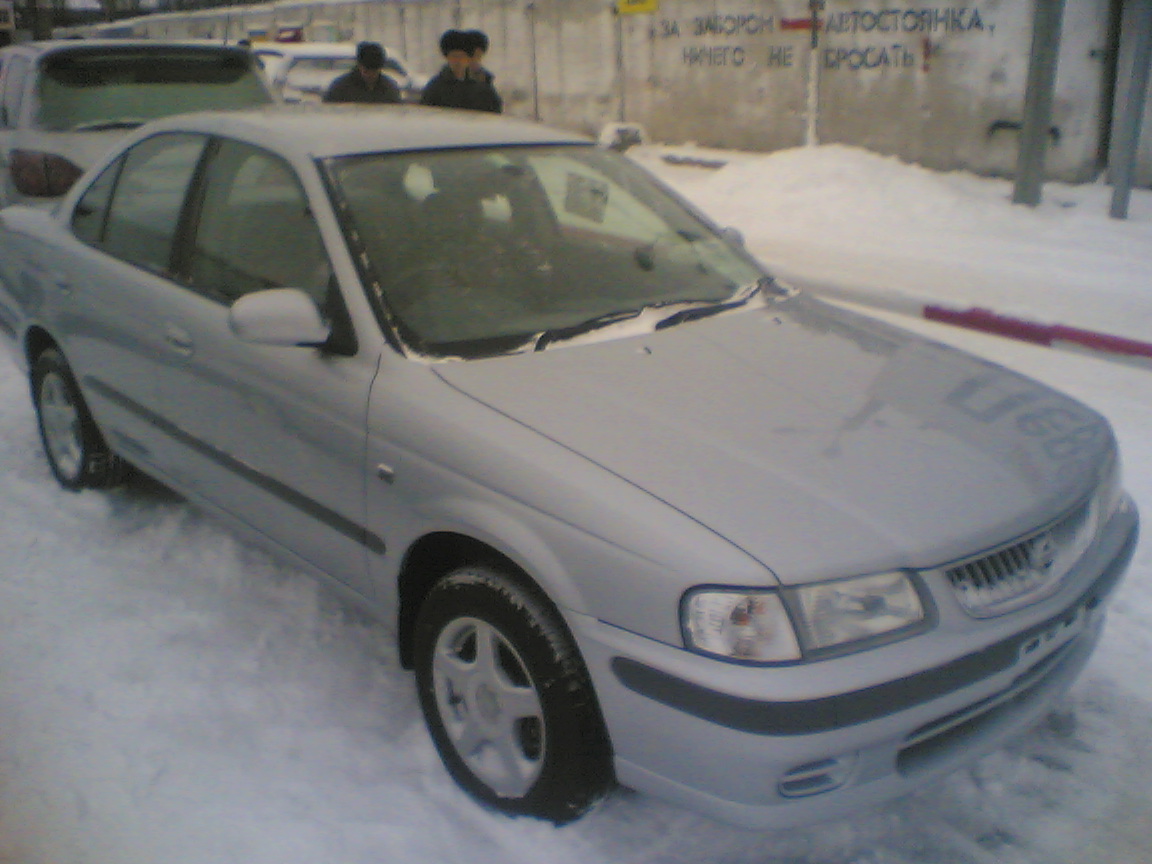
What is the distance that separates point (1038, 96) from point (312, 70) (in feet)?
28.7

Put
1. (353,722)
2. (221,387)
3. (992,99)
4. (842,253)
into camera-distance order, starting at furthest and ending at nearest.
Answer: (992,99) < (842,253) < (221,387) < (353,722)

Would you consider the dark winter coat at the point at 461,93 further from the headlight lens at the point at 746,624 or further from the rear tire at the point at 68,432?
the headlight lens at the point at 746,624

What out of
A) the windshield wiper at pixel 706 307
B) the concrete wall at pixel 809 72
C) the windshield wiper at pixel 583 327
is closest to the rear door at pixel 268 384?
the windshield wiper at pixel 583 327

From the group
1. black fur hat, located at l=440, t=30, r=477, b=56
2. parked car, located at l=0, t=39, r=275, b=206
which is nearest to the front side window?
parked car, located at l=0, t=39, r=275, b=206

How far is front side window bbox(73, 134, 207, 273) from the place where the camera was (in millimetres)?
3578

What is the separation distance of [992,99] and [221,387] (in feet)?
29.6

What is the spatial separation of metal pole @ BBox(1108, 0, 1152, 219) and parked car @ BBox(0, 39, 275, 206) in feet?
21.3

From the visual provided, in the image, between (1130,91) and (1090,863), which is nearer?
(1090,863)

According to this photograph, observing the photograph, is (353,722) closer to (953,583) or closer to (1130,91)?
(953,583)

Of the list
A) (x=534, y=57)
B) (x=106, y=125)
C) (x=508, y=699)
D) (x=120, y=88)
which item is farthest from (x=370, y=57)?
(x=534, y=57)

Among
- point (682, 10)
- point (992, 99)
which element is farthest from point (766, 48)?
point (992, 99)

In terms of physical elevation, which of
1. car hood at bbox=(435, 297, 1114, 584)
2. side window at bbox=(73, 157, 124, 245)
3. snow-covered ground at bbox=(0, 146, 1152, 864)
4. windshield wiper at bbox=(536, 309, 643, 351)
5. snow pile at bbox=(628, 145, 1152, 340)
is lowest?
snow-covered ground at bbox=(0, 146, 1152, 864)

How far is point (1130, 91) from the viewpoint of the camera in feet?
26.5

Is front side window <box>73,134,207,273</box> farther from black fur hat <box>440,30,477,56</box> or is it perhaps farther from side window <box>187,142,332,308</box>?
black fur hat <box>440,30,477,56</box>
